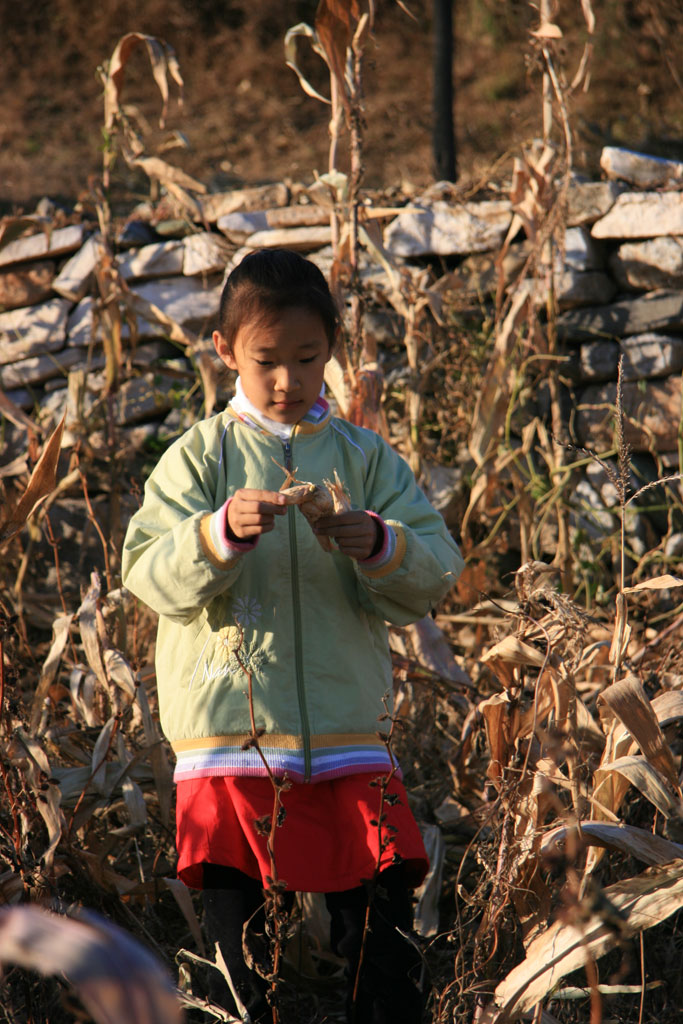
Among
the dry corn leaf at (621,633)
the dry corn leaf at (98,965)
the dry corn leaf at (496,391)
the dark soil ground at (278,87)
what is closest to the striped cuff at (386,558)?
the dry corn leaf at (621,633)

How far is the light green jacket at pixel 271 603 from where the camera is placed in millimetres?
1395

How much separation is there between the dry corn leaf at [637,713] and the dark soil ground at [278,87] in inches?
152

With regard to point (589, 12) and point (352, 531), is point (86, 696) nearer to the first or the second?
point (352, 531)

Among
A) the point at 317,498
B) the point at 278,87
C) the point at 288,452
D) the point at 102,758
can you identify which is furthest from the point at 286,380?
the point at 278,87

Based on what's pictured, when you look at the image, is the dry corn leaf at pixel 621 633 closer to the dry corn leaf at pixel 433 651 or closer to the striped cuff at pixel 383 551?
the striped cuff at pixel 383 551

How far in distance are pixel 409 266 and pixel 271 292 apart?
215 cm

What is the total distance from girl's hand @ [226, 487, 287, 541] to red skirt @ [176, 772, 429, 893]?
0.39 m

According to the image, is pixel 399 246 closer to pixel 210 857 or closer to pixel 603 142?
pixel 603 142

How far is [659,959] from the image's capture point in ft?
5.56

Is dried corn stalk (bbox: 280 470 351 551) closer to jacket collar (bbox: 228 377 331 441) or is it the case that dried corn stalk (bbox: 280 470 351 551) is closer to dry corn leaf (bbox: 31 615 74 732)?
jacket collar (bbox: 228 377 331 441)

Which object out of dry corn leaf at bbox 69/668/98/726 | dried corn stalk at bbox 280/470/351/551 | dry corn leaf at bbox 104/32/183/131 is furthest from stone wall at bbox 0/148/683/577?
dried corn stalk at bbox 280/470/351/551

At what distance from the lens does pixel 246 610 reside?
1461mm

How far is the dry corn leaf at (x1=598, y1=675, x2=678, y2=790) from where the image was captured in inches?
55.0

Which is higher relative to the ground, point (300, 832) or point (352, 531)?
point (352, 531)
